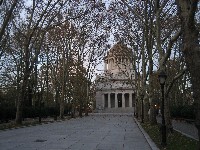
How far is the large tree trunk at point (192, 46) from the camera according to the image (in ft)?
25.0

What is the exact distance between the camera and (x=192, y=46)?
7930 mm

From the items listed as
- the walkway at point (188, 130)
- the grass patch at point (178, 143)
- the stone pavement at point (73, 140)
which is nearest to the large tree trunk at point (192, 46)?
the grass patch at point (178, 143)

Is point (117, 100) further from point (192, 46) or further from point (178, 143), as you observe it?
point (192, 46)

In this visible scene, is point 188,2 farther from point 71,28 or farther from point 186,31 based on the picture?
point 71,28

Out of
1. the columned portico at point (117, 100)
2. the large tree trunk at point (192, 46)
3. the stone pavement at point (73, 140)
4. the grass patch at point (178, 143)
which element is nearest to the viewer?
the large tree trunk at point (192, 46)

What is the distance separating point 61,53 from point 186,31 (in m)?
37.6

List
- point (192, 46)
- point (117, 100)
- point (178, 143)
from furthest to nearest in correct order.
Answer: point (117, 100) → point (178, 143) → point (192, 46)

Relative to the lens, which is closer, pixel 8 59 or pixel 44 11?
pixel 44 11

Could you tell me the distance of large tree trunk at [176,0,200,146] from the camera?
763 centimetres

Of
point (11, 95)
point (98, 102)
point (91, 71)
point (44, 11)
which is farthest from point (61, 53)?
point (98, 102)

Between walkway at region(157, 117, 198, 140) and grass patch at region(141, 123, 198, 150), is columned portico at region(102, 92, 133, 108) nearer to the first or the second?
walkway at region(157, 117, 198, 140)

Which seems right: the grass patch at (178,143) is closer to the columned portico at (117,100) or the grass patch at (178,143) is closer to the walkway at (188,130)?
the walkway at (188,130)

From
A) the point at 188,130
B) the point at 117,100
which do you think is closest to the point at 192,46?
the point at 188,130

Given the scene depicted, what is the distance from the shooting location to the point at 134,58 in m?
37.5
